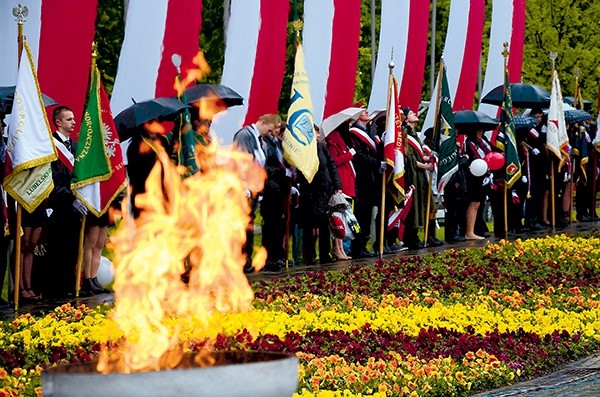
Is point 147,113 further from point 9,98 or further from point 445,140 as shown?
point 445,140

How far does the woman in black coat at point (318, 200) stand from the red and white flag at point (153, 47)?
2.05m

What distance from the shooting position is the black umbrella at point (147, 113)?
15.5 metres

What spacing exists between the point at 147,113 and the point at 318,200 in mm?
4038

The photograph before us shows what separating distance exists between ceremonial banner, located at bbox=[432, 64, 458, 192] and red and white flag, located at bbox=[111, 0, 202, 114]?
5.06 m

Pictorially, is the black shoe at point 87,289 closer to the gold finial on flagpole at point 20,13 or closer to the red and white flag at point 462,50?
the gold finial on flagpole at point 20,13

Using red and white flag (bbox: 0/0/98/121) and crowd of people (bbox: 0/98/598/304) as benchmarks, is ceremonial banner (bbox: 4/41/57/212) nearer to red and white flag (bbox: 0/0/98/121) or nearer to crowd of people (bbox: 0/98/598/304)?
crowd of people (bbox: 0/98/598/304)

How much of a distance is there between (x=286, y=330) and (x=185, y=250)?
4.66 metres

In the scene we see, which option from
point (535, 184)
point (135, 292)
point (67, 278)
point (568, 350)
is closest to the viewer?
point (135, 292)

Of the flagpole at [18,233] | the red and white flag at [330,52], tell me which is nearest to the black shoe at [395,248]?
the red and white flag at [330,52]

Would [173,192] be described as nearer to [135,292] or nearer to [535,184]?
[135,292]

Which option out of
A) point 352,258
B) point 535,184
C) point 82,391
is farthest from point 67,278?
point 535,184

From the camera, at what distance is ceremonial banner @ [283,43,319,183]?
18547 mm

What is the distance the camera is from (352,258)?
20047mm

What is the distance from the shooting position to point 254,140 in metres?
18.0
